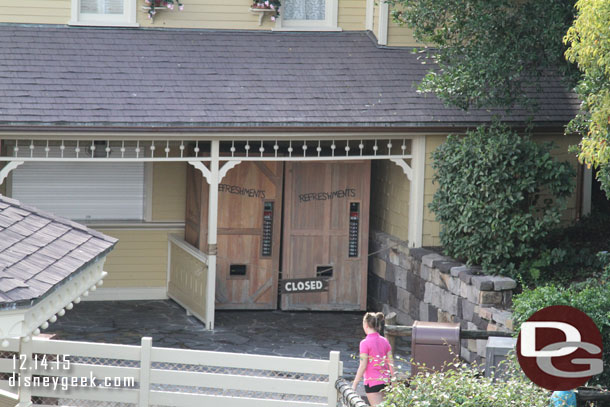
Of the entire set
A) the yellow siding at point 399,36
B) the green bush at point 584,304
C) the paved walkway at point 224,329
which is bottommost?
the paved walkway at point 224,329

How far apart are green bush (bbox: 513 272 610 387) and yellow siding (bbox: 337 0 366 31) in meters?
6.47

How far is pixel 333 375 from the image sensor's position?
9.63 m

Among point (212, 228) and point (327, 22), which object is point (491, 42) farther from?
point (212, 228)

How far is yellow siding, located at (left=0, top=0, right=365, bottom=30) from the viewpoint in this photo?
15305mm

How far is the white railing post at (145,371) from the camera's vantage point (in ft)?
32.7

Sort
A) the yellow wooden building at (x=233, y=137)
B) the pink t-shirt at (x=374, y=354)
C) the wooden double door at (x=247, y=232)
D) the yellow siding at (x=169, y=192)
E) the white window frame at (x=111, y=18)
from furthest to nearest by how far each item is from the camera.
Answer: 1. the yellow siding at (x=169, y=192)
2. the wooden double door at (x=247, y=232)
3. the white window frame at (x=111, y=18)
4. the yellow wooden building at (x=233, y=137)
5. the pink t-shirt at (x=374, y=354)

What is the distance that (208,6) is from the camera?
16.0 metres

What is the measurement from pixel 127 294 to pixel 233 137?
3578 mm

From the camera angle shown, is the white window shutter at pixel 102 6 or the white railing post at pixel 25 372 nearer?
the white railing post at pixel 25 372

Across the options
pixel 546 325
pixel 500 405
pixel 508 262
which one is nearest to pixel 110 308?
pixel 508 262

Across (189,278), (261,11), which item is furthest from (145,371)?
(261,11)

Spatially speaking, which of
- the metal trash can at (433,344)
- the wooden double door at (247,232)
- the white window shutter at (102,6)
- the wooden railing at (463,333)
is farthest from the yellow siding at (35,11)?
the metal trash can at (433,344)

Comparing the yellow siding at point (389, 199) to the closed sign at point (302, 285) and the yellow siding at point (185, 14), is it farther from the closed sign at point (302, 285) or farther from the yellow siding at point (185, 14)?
the yellow siding at point (185, 14)

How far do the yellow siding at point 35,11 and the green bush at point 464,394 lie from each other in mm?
9311
